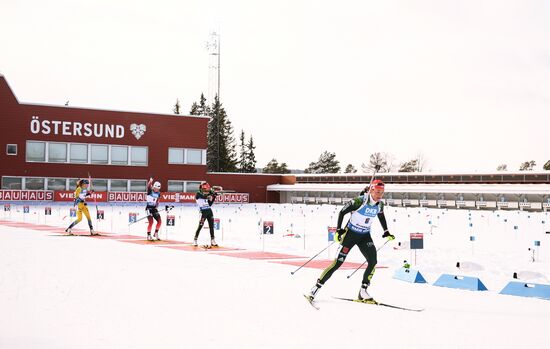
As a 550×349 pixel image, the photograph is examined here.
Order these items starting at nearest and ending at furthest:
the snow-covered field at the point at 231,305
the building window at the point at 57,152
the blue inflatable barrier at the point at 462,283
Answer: the snow-covered field at the point at 231,305
the blue inflatable barrier at the point at 462,283
the building window at the point at 57,152

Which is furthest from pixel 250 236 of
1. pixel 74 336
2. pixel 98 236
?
pixel 74 336

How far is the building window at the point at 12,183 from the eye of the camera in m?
68.8

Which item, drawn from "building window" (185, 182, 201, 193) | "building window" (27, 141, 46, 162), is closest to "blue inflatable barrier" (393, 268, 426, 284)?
"building window" (27, 141, 46, 162)

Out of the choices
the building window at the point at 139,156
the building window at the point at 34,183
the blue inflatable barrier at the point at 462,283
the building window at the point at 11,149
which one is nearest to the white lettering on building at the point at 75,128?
the building window at the point at 139,156

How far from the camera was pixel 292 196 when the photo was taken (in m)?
89.6

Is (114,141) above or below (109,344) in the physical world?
above

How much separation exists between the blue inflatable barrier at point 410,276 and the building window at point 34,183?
205 feet

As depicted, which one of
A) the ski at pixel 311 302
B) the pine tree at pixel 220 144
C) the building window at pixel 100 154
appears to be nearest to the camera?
the ski at pixel 311 302

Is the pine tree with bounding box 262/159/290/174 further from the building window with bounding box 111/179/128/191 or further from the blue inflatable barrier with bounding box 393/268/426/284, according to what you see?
the blue inflatable barrier with bounding box 393/268/426/284

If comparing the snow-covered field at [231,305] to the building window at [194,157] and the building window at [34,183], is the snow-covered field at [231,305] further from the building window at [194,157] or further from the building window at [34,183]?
Answer: the building window at [194,157]

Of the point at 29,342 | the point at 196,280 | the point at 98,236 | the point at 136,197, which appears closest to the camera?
the point at 29,342

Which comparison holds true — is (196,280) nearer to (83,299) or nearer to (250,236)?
(83,299)

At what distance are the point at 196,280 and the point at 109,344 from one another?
583 cm

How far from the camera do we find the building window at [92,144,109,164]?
72812 millimetres
